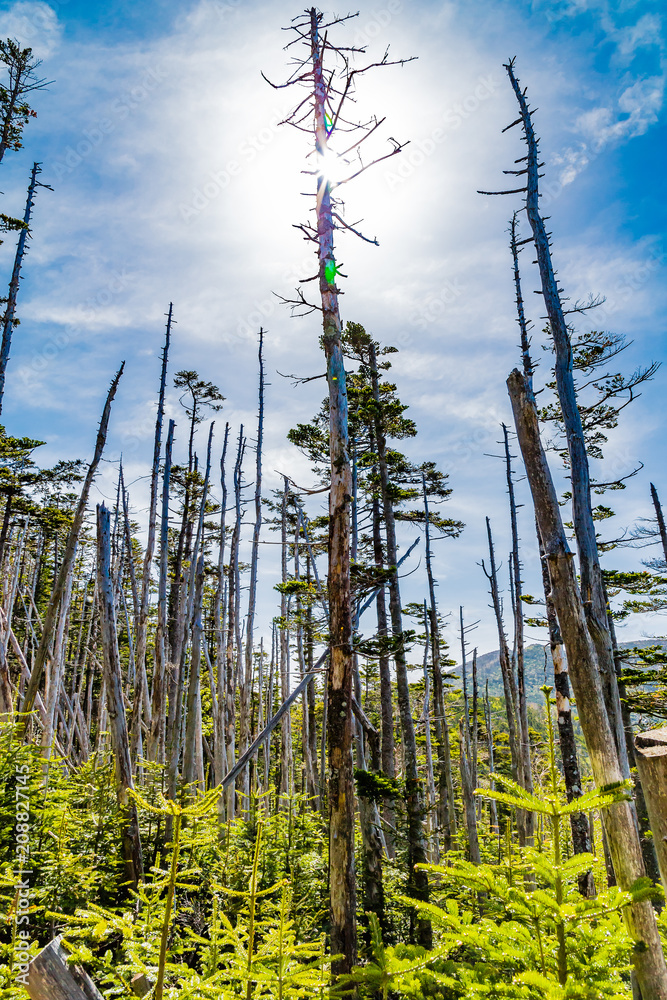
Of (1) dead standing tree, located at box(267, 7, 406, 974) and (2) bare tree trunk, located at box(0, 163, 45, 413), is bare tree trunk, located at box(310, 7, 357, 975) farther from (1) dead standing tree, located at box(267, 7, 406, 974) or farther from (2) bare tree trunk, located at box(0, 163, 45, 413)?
(2) bare tree trunk, located at box(0, 163, 45, 413)

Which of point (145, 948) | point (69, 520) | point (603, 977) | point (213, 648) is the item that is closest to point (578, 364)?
point (603, 977)

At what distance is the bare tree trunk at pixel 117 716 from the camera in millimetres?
5621

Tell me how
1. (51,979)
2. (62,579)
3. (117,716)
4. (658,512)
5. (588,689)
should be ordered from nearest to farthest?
1. (51,979)
2. (588,689)
3. (117,716)
4. (62,579)
5. (658,512)

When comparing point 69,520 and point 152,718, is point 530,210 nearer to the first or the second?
point 152,718

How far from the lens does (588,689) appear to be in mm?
2697

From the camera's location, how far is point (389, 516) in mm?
12367

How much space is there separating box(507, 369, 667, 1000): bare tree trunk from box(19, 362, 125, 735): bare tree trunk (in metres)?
4.94

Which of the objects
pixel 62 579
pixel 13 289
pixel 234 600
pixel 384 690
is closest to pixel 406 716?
pixel 384 690

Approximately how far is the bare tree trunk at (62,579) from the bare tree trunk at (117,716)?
0.55m

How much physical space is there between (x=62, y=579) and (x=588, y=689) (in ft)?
21.4

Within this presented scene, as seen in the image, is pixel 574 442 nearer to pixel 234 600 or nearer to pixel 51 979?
pixel 51 979

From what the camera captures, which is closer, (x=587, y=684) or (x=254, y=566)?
(x=587, y=684)

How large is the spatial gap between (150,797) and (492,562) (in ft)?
45.1

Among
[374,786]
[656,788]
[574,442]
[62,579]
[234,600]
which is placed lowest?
[374,786]
